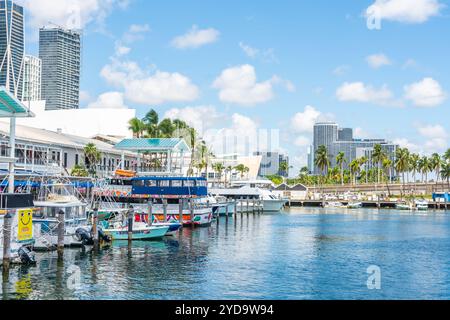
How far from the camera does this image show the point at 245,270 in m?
44.0

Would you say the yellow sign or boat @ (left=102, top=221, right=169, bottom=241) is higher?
the yellow sign

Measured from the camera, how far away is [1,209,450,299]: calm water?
1417 inches

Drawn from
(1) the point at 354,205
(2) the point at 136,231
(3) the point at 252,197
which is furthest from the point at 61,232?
(1) the point at 354,205

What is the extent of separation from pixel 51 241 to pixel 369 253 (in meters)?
28.8

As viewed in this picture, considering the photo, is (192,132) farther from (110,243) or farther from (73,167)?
(110,243)

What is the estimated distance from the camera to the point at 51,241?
49.5 m

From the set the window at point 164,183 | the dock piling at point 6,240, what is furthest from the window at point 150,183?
the dock piling at point 6,240

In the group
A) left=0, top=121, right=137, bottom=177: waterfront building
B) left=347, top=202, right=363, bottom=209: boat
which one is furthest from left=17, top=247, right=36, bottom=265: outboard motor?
left=347, top=202, right=363, bottom=209: boat

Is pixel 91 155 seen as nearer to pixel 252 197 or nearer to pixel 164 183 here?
pixel 164 183

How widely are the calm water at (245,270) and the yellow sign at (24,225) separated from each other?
2.30m

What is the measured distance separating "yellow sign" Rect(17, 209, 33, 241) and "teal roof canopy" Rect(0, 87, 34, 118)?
10.9 m

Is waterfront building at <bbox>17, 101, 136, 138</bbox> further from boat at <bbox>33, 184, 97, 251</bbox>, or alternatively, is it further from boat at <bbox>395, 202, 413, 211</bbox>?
boat at <bbox>33, 184, 97, 251</bbox>

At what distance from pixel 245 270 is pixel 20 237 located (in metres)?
16.5
